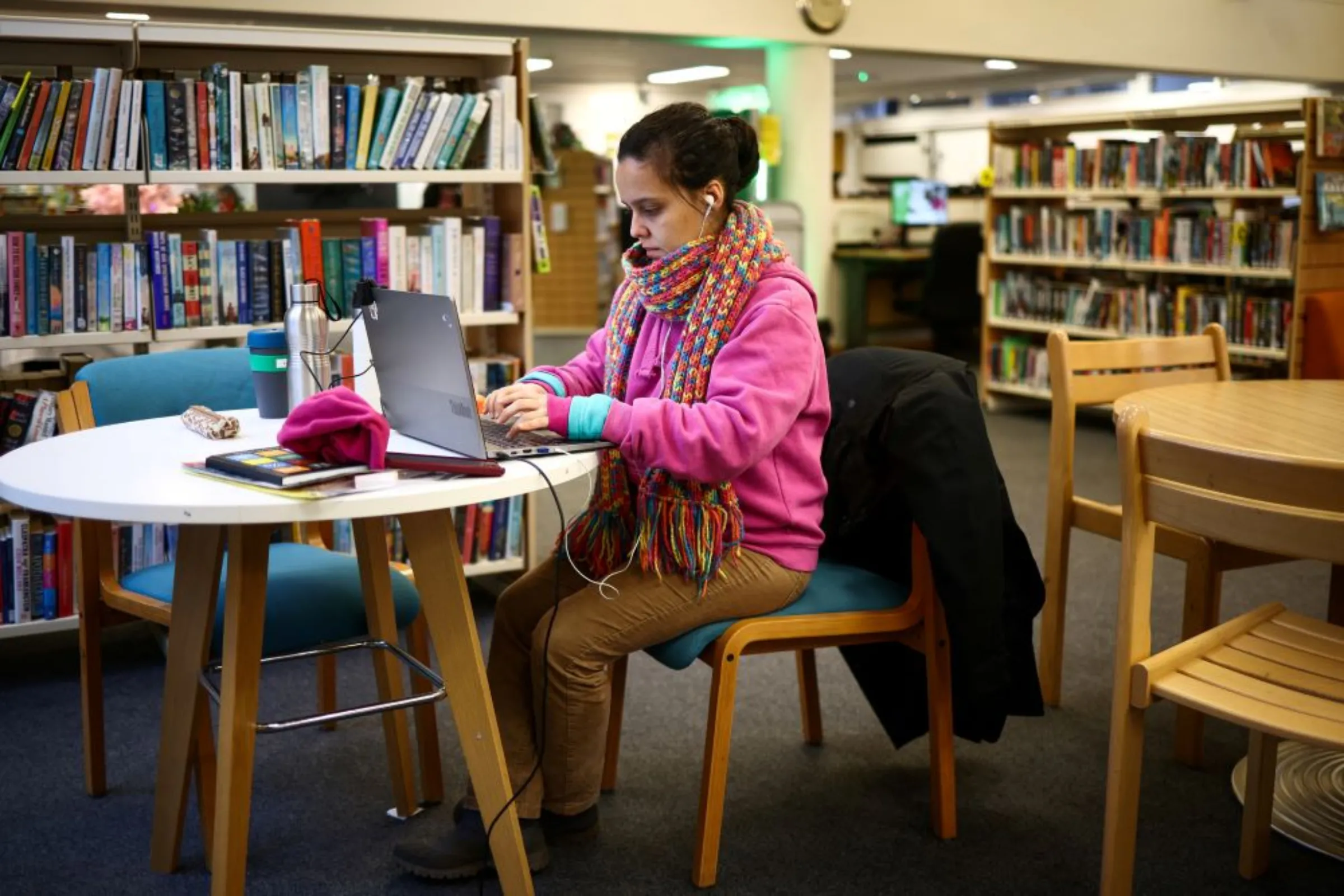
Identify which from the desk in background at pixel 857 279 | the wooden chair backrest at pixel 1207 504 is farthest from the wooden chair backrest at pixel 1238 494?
the desk in background at pixel 857 279

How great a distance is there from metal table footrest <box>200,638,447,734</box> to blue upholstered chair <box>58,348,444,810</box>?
1.2 inches

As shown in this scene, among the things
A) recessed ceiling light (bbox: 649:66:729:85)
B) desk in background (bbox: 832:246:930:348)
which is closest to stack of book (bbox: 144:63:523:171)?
desk in background (bbox: 832:246:930:348)

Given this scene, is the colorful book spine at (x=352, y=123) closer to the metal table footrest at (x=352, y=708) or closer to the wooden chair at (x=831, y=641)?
the metal table footrest at (x=352, y=708)

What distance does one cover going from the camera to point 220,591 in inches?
81.7

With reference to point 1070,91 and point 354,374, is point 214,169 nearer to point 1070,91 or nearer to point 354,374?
point 354,374

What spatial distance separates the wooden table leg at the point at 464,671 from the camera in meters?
1.80

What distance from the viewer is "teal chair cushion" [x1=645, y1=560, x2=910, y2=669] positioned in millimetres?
1974

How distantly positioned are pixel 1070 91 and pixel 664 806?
12.7 m

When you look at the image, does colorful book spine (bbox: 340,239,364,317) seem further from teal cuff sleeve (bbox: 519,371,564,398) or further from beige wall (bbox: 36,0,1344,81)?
beige wall (bbox: 36,0,1344,81)

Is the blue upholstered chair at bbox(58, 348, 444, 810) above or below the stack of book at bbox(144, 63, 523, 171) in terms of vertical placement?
below

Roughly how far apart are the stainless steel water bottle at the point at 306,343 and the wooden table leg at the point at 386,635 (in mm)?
236

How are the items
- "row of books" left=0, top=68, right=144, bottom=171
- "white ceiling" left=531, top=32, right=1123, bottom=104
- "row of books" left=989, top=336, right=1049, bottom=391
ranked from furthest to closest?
"white ceiling" left=531, top=32, right=1123, bottom=104, "row of books" left=989, top=336, right=1049, bottom=391, "row of books" left=0, top=68, right=144, bottom=171

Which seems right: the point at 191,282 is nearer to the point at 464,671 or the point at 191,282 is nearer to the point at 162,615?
the point at 162,615

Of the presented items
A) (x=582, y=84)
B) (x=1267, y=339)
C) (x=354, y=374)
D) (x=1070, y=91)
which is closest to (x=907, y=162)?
(x=1070, y=91)
